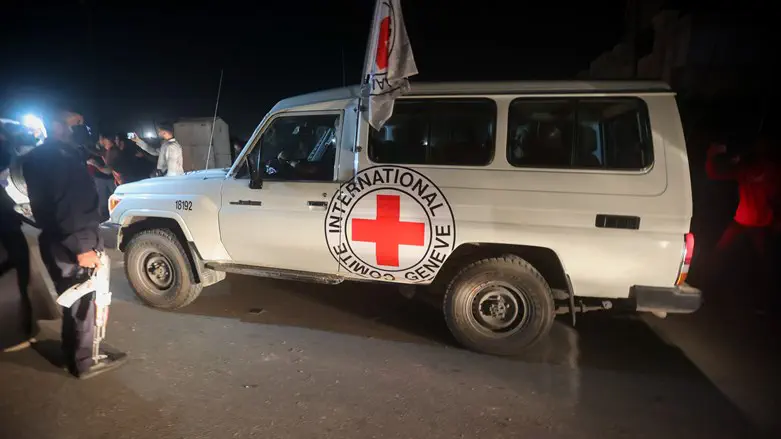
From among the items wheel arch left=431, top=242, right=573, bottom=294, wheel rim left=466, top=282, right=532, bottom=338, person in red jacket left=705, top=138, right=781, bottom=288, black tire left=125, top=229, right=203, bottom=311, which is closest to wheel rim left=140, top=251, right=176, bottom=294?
black tire left=125, top=229, right=203, bottom=311

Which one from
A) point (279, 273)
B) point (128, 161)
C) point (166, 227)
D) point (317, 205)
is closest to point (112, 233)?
point (166, 227)

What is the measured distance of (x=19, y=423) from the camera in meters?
2.93

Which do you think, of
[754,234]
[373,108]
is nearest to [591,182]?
[373,108]

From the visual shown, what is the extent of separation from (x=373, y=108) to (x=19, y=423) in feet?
10.6

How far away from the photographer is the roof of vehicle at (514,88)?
355cm

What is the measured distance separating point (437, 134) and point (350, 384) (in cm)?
208

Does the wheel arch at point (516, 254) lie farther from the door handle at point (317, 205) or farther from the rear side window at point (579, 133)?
the door handle at point (317, 205)

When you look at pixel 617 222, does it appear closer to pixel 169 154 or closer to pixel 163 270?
pixel 163 270

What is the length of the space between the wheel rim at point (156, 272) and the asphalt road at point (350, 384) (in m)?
0.28

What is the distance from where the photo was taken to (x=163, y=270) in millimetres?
4902

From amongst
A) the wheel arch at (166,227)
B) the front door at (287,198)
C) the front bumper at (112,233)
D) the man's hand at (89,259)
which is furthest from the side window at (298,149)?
the front bumper at (112,233)

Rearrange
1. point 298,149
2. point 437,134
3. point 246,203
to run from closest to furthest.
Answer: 1. point 437,134
2. point 246,203
3. point 298,149

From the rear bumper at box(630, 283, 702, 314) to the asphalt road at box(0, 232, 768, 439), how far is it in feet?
1.86

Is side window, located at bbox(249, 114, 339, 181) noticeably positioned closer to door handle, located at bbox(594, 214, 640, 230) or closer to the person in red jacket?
door handle, located at bbox(594, 214, 640, 230)
